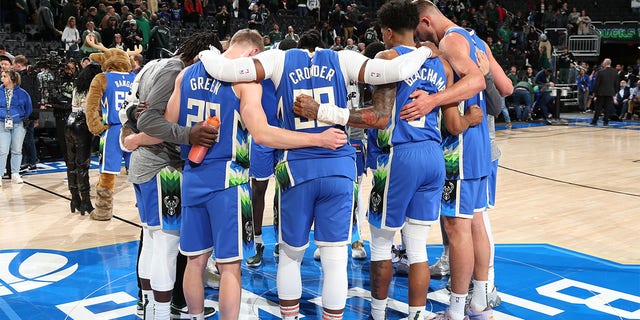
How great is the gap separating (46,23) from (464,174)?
13346 mm

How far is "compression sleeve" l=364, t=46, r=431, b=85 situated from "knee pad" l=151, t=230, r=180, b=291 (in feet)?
4.69

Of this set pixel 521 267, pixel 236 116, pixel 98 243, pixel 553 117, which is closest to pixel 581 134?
pixel 553 117

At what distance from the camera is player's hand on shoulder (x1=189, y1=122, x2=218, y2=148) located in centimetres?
321

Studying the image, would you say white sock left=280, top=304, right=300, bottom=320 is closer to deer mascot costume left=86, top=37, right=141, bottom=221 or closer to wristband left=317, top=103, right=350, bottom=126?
wristband left=317, top=103, right=350, bottom=126

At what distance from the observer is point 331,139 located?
3281 millimetres

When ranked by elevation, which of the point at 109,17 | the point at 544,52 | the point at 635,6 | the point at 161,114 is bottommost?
the point at 161,114

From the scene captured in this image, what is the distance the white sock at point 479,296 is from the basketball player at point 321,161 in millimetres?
1146

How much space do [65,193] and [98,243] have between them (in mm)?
2950

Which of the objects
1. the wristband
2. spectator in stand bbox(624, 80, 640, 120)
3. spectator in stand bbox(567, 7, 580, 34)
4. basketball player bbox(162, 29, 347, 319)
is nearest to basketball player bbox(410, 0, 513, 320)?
the wristband

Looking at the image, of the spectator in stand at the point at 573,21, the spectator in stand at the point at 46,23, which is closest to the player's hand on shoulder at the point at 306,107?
the spectator in stand at the point at 46,23

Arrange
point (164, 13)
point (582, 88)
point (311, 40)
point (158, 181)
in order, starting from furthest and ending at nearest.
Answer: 1. point (582, 88)
2. point (164, 13)
3. point (311, 40)
4. point (158, 181)

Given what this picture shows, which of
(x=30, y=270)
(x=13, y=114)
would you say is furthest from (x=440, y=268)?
(x=13, y=114)

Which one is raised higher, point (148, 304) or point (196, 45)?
point (196, 45)

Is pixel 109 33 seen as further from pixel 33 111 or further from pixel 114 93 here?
pixel 114 93
